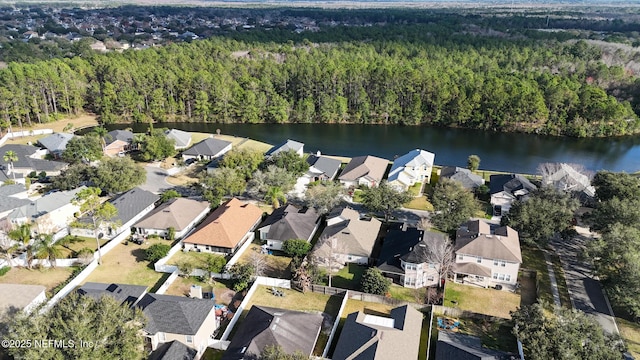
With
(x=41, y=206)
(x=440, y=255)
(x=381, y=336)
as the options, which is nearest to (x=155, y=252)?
(x=41, y=206)

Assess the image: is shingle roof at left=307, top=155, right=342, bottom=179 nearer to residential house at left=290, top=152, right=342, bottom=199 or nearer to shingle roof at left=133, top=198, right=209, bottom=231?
residential house at left=290, top=152, right=342, bottom=199

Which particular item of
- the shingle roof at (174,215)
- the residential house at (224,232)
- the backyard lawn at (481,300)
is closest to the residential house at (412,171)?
the residential house at (224,232)

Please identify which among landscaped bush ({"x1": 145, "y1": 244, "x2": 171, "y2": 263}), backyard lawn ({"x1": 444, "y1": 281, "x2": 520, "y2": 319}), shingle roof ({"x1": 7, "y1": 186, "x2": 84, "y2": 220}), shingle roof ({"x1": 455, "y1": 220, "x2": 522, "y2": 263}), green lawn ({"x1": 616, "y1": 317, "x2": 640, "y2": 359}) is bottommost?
backyard lawn ({"x1": 444, "y1": 281, "x2": 520, "y2": 319})

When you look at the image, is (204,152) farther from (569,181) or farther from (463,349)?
(463,349)

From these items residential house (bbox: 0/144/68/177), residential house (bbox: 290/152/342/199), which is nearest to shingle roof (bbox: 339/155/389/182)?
residential house (bbox: 290/152/342/199)

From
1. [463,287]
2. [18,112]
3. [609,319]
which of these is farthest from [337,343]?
[18,112]

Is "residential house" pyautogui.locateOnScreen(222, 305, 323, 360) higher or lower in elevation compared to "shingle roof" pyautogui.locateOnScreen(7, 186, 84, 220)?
lower
